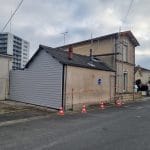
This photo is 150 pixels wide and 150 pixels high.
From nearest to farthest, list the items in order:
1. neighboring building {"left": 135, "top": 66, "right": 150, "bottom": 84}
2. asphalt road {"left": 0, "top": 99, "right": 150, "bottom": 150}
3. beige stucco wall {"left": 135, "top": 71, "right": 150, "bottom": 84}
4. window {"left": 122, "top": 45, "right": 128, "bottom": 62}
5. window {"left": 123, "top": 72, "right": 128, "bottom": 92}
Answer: asphalt road {"left": 0, "top": 99, "right": 150, "bottom": 150}
window {"left": 123, "top": 72, "right": 128, "bottom": 92}
window {"left": 122, "top": 45, "right": 128, "bottom": 62}
neighboring building {"left": 135, "top": 66, "right": 150, "bottom": 84}
beige stucco wall {"left": 135, "top": 71, "right": 150, "bottom": 84}

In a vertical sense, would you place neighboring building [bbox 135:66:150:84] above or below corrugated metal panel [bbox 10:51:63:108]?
above

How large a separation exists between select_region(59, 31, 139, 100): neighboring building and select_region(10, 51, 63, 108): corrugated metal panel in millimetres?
8622

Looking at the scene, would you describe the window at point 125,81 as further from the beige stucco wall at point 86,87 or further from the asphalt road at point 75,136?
the asphalt road at point 75,136

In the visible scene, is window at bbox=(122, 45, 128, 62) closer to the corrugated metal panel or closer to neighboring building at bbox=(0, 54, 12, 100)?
the corrugated metal panel

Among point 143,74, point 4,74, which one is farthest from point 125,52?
point 143,74

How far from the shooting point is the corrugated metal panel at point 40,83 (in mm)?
19094

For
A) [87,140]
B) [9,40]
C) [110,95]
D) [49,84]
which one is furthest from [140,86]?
[87,140]

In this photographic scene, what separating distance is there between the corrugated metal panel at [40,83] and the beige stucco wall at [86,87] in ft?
2.54

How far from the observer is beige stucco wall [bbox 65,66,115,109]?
19188mm

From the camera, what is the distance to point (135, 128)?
1149 centimetres

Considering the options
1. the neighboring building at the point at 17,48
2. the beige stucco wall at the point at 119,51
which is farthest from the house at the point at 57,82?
the neighboring building at the point at 17,48

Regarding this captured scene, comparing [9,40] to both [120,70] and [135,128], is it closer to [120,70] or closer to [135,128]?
[120,70]

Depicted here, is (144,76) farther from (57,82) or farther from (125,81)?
(57,82)

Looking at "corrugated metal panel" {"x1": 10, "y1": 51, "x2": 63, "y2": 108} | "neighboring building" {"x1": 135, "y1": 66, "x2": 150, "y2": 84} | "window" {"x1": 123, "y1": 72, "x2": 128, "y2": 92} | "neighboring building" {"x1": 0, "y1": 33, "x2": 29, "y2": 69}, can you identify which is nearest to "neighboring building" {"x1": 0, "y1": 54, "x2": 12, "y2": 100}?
"corrugated metal panel" {"x1": 10, "y1": 51, "x2": 63, "y2": 108}
